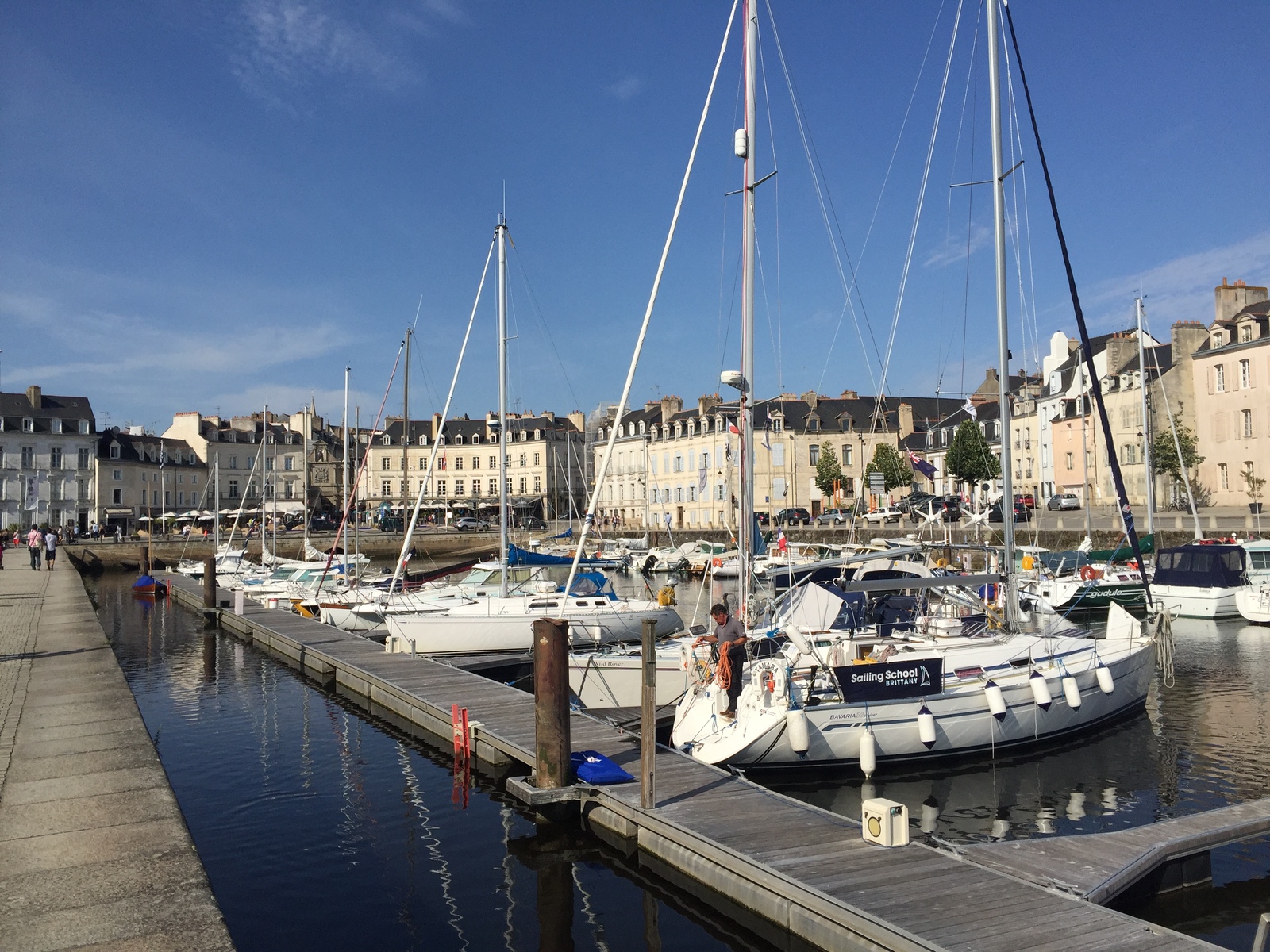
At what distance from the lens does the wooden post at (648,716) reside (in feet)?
33.1

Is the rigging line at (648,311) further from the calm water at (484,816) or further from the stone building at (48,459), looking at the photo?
the stone building at (48,459)

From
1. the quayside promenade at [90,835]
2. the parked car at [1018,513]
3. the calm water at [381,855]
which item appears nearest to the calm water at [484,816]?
the calm water at [381,855]

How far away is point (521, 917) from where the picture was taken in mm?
9500

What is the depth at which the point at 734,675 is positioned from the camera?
13.7 meters

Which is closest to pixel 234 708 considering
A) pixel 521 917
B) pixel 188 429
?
pixel 521 917

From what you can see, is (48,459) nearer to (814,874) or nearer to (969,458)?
(969,458)

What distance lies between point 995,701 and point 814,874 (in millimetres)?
7100

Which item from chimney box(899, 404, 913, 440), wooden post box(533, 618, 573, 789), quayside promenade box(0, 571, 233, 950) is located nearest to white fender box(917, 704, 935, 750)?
wooden post box(533, 618, 573, 789)

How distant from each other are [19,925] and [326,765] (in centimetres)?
764

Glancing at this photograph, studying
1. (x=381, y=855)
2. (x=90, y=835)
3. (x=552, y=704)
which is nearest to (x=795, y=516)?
(x=552, y=704)

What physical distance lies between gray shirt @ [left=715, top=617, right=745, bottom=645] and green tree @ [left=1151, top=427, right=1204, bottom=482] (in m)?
48.1

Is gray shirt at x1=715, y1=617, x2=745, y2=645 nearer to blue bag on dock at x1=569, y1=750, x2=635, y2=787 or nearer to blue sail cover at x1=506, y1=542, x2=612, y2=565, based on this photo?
blue bag on dock at x1=569, y1=750, x2=635, y2=787

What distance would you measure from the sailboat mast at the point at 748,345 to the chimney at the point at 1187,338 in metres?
51.9

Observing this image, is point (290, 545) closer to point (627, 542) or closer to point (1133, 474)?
point (627, 542)
